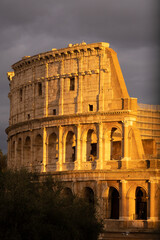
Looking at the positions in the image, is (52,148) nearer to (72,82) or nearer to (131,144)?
(72,82)

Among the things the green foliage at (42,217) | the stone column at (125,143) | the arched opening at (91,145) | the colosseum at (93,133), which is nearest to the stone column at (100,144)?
the colosseum at (93,133)

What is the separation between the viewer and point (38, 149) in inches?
2510

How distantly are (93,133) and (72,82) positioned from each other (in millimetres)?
4812

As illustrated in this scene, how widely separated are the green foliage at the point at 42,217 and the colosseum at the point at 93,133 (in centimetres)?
1205

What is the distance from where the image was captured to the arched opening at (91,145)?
59.2m

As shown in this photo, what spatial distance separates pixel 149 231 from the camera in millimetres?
52250

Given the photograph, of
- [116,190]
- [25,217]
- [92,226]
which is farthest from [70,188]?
[25,217]

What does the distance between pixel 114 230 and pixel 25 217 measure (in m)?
19.4

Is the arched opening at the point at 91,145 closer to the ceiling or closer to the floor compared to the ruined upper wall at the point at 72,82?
closer to the floor

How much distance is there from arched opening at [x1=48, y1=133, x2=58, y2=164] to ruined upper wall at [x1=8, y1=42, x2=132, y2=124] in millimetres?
2117

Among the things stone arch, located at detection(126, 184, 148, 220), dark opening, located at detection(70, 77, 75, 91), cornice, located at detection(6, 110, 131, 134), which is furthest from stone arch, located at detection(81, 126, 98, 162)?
stone arch, located at detection(126, 184, 148, 220)

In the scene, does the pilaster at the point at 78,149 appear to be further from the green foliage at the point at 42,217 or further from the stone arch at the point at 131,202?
the green foliage at the point at 42,217

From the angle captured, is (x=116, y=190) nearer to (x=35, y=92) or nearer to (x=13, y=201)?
(x=35, y=92)

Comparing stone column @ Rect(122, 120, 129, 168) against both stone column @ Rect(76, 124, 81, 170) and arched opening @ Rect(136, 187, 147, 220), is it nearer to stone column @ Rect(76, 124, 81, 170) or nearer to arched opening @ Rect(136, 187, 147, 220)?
arched opening @ Rect(136, 187, 147, 220)
